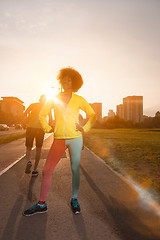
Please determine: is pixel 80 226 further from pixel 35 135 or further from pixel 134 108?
pixel 134 108

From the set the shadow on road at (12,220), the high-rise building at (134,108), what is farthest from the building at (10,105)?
the shadow on road at (12,220)

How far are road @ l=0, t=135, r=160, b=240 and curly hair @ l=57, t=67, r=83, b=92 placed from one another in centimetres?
192

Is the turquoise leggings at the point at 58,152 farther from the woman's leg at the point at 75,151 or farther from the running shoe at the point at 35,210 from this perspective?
the running shoe at the point at 35,210

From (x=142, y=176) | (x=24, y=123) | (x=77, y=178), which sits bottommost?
(x=142, y=176)

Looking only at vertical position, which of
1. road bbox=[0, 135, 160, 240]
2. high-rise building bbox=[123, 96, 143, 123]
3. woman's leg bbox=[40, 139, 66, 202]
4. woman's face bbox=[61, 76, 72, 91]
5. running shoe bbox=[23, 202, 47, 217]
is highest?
high-rise building bbox=[123, 96, 143, 123]

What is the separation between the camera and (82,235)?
2.86 meters

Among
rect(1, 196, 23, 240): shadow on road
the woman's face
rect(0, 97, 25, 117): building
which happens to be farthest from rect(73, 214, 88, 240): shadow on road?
rect(0, 97, 25, 117): building

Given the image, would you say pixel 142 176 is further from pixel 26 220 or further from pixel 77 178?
pixel 26 220

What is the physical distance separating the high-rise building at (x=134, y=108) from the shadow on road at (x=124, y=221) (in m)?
171

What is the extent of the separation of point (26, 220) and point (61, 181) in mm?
2435

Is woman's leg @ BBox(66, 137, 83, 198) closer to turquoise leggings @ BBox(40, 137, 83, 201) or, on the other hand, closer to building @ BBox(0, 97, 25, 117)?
turquoise leggings @ BBox(40, 137, 83, 201)

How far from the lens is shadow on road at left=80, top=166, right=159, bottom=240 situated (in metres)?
2.84

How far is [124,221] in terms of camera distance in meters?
3.27

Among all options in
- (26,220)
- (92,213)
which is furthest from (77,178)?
(26,220)
